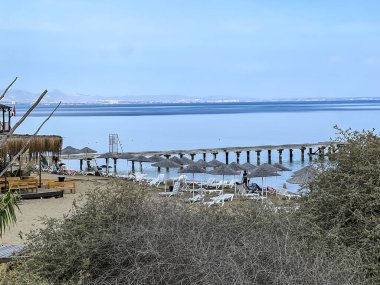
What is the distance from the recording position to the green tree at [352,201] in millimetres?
6713

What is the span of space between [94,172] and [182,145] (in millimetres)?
37666

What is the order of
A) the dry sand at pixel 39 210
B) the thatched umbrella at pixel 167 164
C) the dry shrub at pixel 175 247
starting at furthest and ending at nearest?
the thatched umbrella at pixel 167 164, the dry sand at pixel 39 210, the dry shrub at pixel 175 247

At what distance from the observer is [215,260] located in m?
5.15

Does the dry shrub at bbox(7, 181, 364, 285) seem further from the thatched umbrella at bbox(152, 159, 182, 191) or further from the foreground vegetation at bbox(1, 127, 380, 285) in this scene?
the thatched umbrella at bbox(152, 159, 182, 191)

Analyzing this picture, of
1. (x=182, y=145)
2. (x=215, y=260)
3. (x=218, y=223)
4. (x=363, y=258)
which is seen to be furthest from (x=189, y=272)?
(x=182, y=145)

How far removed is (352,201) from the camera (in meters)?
7.23

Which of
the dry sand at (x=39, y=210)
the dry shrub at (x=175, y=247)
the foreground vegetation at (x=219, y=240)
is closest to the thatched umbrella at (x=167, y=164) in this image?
the dry sand at (x=39, y=210)

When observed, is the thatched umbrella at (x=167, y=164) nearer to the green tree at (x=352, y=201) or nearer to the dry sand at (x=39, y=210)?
the dry sand at (x=39, y=210)

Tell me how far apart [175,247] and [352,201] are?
288 cm

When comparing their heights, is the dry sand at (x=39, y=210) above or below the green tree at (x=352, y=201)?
below

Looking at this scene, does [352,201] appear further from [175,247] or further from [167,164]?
[167,164]

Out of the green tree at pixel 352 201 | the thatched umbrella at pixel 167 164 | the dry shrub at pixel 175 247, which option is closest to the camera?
the dry shrub at pixel 175 247

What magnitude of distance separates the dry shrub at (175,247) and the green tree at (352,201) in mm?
471

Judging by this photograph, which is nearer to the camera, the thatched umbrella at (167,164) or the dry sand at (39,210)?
the dry sand at (39,210)
